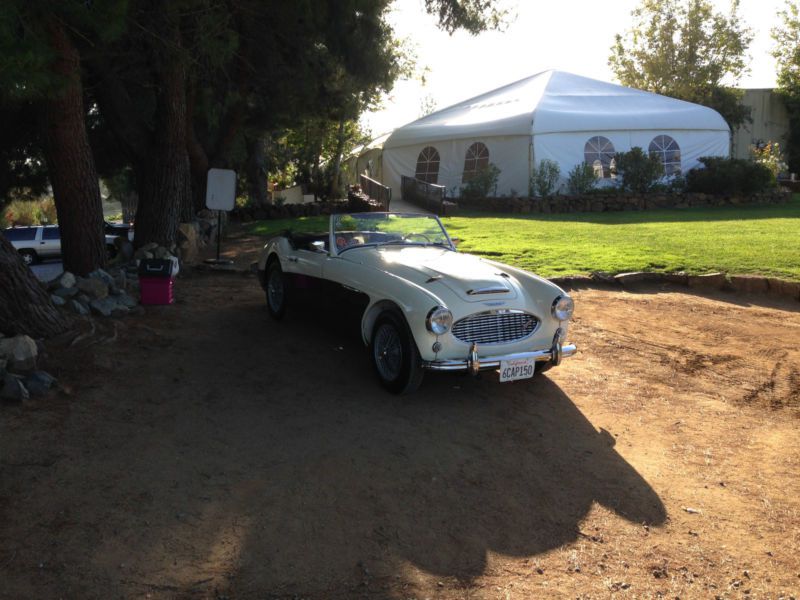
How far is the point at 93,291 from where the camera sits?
780cm

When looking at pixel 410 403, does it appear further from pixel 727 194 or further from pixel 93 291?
pixel 727 194

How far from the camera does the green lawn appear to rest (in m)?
10.4

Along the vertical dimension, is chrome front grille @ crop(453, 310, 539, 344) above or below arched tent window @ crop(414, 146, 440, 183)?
below

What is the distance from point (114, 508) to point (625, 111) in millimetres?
26179

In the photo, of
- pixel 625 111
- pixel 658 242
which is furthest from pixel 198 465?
pixel 625 111

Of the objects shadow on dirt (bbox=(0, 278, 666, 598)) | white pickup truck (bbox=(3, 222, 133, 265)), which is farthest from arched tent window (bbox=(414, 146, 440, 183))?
shadow on dirt (bbox=(0, 278, 666, 598))

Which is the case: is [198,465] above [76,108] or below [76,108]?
below

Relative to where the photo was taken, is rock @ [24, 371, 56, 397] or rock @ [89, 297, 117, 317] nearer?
rock @ [24, 371, 56, 397]

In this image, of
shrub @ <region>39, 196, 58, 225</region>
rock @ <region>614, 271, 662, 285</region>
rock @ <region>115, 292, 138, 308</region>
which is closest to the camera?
rock @ <region>115, 292, 138, 308</region>

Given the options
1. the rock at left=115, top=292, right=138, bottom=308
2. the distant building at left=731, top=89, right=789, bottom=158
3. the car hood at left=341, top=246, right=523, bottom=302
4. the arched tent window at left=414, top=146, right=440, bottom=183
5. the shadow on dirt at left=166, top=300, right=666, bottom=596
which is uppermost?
the distant building at left=731, top=89, right=789, bottom=158

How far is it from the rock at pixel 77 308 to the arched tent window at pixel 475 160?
797 inches

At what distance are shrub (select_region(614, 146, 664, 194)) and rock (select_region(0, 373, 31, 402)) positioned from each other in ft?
70.4

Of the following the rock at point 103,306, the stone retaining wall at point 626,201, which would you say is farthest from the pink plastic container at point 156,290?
the stone retaining wall at point 626,201

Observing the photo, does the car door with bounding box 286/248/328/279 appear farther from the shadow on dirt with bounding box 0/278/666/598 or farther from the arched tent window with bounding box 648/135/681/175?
the arched tent window with bounding box 648/135/681/175
